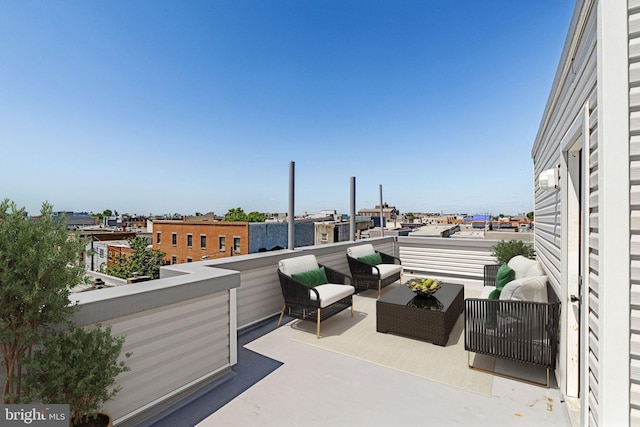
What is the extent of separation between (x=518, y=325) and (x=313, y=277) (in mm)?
2609

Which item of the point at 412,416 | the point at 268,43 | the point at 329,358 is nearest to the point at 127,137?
A: the point at 268,43

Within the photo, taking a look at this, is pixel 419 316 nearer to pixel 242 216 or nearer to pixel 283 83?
pixel 283 83

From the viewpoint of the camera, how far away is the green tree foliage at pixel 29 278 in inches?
56.7

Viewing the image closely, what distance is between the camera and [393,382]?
2689 mm

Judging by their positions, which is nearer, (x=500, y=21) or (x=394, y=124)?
(x=500, y=21)

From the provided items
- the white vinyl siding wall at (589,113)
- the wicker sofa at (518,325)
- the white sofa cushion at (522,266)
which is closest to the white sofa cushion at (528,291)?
the wicker sofa at (518,325)

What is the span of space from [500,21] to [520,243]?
16.6 feet

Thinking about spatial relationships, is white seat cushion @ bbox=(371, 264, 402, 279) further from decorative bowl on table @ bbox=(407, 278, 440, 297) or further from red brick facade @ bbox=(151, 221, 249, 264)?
red brick facade @ bbox=(151, 221, 249, 264)

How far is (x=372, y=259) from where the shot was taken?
6023 mm

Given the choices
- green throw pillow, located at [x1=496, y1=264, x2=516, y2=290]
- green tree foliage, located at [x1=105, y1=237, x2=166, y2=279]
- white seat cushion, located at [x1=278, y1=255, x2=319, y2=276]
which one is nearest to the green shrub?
green throw pillow, located at [x1=496, y1=264, x2=516, y2=290]

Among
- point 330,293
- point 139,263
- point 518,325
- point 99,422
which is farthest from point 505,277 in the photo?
point 139,263

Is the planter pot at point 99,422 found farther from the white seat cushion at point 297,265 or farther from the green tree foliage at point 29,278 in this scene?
the white seat cushion at point 297,265

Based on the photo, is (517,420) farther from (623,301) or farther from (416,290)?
(416,290)

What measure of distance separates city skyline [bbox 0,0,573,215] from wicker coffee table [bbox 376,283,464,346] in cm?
232
